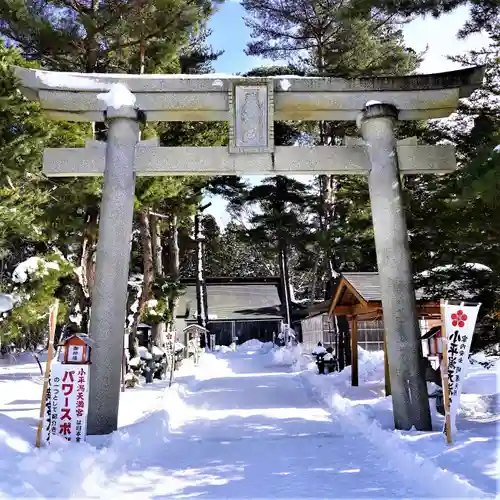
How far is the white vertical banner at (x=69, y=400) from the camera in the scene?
7039 mm

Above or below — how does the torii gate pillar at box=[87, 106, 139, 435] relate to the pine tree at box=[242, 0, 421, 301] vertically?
below

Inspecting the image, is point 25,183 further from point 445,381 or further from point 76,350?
point 445,381

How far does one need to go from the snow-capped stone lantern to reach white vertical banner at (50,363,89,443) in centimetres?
9

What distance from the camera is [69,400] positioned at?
282 inches

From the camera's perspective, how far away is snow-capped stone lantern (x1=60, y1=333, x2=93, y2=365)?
7.39 metres

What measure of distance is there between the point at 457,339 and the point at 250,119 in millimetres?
4912

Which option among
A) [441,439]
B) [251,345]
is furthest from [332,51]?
[251,345]

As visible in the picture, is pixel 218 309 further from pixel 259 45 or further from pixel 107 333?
pixel 107 333

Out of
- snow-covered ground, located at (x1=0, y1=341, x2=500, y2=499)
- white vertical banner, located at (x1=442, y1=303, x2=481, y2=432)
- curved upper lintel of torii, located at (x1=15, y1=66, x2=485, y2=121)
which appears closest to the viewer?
snow-covered ground, located at (x1=0, y1=341, x2=500, y2=499)

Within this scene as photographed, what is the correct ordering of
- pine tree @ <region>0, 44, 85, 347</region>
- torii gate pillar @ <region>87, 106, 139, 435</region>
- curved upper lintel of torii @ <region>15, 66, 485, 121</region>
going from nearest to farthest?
torii gate pillar @ <region>87, 106, 139, 435</region>, curved upper lintel of torii @ <region>15, 66, 485, 121</region>, pine tree @ <region>0, 44, 85, 347</region>

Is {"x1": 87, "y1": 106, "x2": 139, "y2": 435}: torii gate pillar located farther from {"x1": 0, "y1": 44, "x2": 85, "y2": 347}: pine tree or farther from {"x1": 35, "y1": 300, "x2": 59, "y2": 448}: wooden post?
{"x1": 0, "y1": 44, "x2": 85, "y2": 347}: pine tree

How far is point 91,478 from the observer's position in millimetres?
5660

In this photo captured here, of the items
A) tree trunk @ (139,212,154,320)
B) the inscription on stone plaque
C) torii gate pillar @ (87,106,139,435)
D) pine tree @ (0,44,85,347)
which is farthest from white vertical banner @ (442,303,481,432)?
tree trunk @ (139,212,154,320)

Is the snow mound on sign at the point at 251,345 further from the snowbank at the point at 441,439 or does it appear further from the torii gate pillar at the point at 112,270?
the torii gate pillar at the point at 112,270
